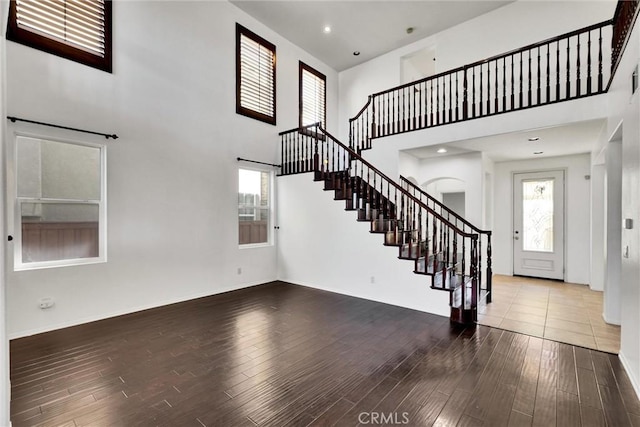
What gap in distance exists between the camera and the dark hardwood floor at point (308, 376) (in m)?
2.07

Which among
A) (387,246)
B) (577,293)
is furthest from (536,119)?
(577,293)

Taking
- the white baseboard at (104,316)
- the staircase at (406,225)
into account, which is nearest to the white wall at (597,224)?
the staircase at (406,225)

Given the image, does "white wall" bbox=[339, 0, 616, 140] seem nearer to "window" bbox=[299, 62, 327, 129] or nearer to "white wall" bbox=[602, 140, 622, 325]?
"window" bbox=[299, 62, 327, 129]

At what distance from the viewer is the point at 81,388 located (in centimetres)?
238

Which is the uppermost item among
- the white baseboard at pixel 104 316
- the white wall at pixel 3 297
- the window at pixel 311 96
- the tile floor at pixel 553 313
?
the window at pixel 311 96

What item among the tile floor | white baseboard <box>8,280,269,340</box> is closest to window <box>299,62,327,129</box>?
white baseboard <box>8,280,269,340</box>

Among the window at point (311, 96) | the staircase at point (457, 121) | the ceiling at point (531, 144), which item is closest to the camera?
the staircase at point (457, 121)

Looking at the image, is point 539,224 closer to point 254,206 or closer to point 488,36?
point 488,36

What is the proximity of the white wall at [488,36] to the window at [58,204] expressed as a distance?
21.3 ft

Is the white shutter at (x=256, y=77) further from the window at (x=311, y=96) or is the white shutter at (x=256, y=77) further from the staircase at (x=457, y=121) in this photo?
the window at (x=311, y=96)

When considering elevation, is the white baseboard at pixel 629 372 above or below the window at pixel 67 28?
below

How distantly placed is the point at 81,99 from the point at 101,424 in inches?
150

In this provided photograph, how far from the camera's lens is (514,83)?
562cm

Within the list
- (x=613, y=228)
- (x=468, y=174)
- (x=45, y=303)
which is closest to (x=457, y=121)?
(x=468, y=174)
